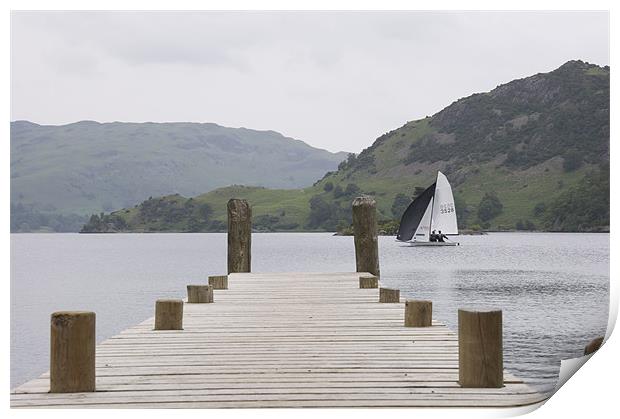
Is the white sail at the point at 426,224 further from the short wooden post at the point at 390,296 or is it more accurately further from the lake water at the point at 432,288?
the short wooden post at the point at 390,296

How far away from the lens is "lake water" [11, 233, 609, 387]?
2720 centimetres

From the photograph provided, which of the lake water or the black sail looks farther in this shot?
the black sail

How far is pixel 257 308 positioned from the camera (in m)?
12.6

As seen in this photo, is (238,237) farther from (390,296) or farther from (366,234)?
(390,296)

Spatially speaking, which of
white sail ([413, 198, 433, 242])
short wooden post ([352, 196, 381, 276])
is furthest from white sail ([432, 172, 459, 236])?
short wooden post ([352, 196, 381, 276])

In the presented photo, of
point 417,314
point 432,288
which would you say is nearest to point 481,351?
point 417,314

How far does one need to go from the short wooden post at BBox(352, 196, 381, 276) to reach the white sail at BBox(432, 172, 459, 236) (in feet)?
231

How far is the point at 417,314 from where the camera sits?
10367 millimetres

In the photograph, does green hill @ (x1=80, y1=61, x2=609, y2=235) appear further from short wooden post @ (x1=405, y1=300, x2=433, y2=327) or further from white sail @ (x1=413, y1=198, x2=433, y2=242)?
short wooden post @ (x1=405, y1=300, x2=433, y2=327)

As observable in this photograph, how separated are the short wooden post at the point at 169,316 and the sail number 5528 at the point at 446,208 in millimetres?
83427

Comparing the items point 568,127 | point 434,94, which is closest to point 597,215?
point 568,127

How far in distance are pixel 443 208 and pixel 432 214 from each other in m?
1.48

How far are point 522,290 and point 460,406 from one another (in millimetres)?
46342

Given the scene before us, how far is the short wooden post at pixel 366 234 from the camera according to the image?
19.7 m
